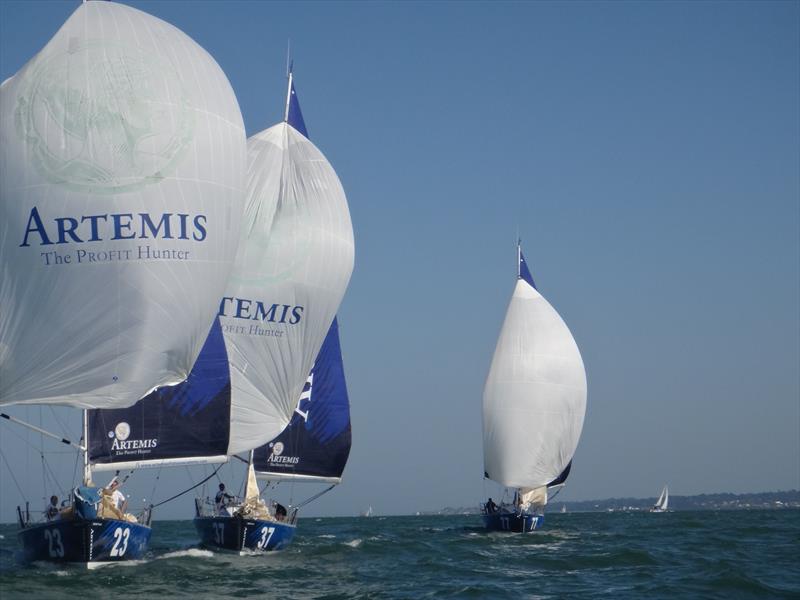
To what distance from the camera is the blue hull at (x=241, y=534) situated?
26.9 meters

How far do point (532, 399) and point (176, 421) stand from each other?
1933cm

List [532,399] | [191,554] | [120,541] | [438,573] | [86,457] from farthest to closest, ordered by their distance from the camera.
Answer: [532,399] < [191,554] < [438,573] < [86,457] < [120,541]

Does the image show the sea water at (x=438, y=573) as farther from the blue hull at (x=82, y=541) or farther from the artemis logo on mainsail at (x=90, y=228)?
the artemis logo on mainsail at (x=90, y=228)

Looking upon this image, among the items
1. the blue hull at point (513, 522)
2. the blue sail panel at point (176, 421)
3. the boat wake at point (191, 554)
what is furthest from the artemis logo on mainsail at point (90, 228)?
the blue hull at point (513, 522)

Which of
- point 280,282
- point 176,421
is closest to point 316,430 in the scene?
point 280,282

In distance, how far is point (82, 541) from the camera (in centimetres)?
2102

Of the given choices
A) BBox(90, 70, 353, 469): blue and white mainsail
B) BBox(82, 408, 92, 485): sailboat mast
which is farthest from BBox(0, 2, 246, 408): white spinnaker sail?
BBox(90, 70, 353, 469): blue and white mainsail

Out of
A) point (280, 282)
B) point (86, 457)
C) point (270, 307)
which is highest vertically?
point (280, 282)

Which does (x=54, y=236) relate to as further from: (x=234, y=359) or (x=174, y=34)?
(x=234, y=359)

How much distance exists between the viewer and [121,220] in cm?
1989

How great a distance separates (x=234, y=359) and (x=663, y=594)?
12283 mm

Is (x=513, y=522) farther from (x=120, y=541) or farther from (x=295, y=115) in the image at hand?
(x=120, y=541)

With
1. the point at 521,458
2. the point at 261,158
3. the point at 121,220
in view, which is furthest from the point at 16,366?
the point at 521,458

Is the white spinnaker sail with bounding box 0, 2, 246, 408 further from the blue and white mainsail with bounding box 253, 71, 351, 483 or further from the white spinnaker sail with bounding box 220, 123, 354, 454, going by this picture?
the blue and white mainsail with bounding box 253, 71, 351, 483
